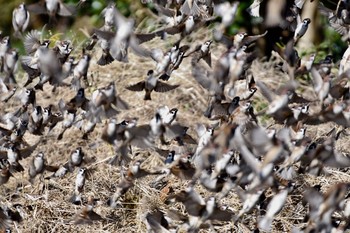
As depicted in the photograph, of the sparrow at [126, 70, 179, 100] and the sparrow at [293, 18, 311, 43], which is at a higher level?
the sparrow at [293, 18, 311, 43]

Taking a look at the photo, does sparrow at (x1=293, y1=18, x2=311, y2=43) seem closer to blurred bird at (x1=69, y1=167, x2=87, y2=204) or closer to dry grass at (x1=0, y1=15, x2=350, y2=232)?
dry grass at (x1=0, y1=15, x2=350, y2=232)

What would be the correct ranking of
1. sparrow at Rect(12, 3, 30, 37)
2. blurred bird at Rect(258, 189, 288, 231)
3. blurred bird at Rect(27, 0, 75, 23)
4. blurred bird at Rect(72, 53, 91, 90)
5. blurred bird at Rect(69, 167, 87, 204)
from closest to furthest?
blurred bird at Rect(258, 189, 288, 231), blurred bird at Rect(72, 53, 91, 90), blurred bird at Rect(69, 167, 87, 204), blurred bird at Rect(27, 0, 75, 23), sparrow at Rect(12, 3, 30, 37)

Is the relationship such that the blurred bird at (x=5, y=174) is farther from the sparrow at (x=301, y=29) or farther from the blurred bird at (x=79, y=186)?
the sparrow at (x=301, y=29)

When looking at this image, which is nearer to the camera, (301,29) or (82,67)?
(82,67)

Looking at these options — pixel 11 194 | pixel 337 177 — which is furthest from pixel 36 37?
pixel 337 177

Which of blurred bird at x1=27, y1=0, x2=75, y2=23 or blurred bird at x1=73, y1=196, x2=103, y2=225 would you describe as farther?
blurred bird at x1=27, y1=0, x2=75, y2=23

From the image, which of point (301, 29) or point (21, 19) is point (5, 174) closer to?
point (21, 19)

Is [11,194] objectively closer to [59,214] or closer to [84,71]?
[59,214]

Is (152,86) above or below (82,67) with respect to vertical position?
below

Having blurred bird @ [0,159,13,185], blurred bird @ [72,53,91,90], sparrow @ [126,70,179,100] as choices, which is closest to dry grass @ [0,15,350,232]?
blurred bird @ [0,159,13,185]

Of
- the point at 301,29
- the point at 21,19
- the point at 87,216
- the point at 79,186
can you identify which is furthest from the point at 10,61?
the point at 301,29

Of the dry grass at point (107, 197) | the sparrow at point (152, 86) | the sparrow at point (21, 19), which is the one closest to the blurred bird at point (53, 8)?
the sparrow at point (21, 19)

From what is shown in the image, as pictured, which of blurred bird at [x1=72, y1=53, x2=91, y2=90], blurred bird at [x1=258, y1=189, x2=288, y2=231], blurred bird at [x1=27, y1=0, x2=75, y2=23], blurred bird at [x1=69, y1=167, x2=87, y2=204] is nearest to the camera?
blurred bird at [x1=258, y1=189, x2=288, y2=231]

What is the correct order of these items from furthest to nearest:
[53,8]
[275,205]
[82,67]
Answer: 1. [53,8]
2. [82,67]
3. [275,205]
